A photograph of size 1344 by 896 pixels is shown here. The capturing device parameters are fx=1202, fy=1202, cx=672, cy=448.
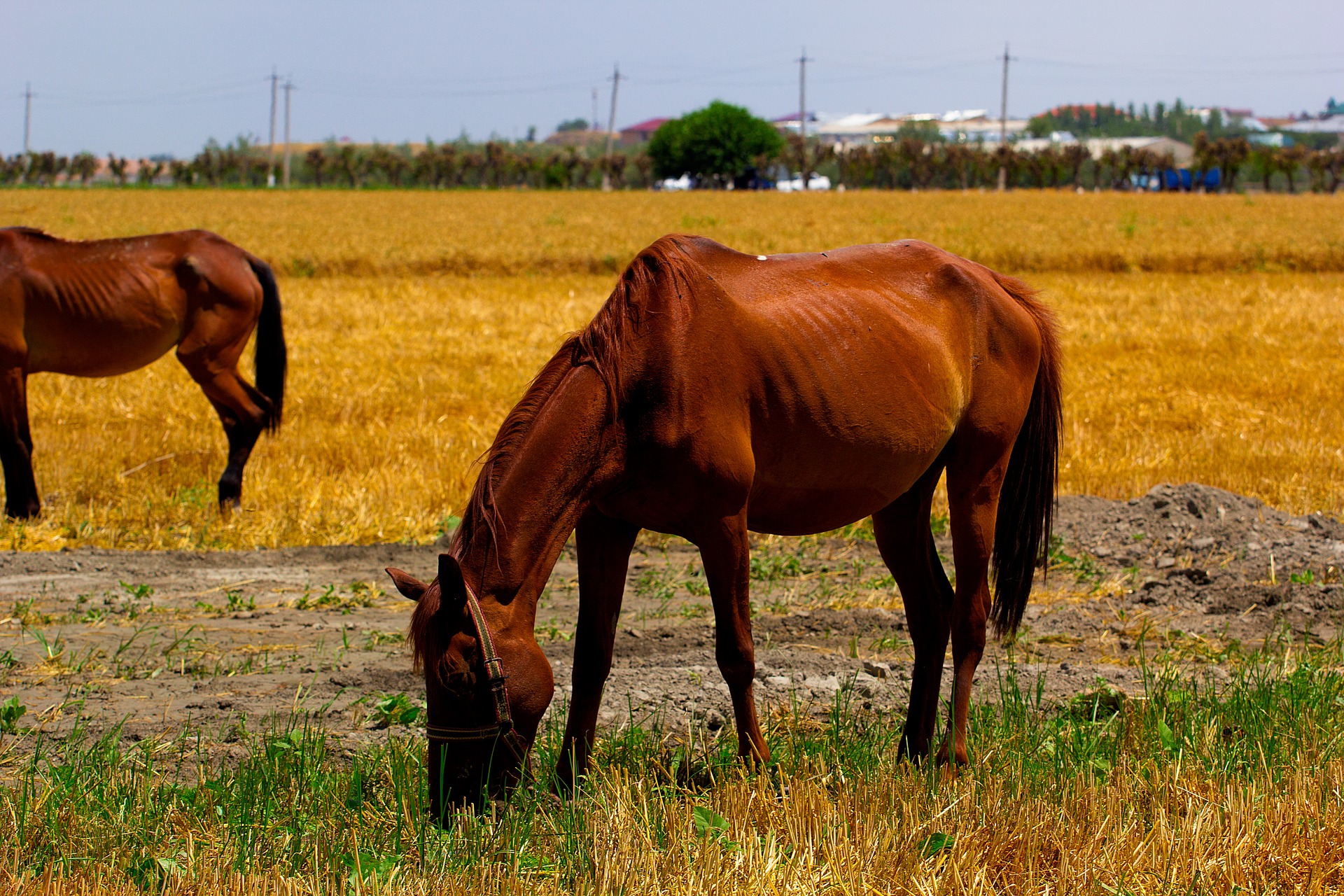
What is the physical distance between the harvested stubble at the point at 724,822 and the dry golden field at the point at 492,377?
Result: 13.4 ft

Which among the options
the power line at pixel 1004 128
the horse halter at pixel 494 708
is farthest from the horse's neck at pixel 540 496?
the power line at pixel 1004 128

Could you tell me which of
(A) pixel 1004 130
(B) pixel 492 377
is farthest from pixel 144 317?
(A) pixel 1004 130

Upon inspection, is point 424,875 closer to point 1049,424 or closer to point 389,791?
point 389,791

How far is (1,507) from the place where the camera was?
8164 millimetres

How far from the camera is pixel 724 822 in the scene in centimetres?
344

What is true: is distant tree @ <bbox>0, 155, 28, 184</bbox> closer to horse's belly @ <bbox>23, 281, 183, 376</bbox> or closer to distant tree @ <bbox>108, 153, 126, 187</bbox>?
distant tree @ <bbox>108, 153, 126, 187</bbox>

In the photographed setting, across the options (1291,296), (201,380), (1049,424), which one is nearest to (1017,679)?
(1049,424)

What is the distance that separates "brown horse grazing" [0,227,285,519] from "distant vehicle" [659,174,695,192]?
9679 cm

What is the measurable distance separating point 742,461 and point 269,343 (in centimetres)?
620

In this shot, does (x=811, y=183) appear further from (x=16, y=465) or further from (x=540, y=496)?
(x=540, y=496)

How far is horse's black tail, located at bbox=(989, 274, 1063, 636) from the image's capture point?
193 inches

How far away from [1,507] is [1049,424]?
22.7ft

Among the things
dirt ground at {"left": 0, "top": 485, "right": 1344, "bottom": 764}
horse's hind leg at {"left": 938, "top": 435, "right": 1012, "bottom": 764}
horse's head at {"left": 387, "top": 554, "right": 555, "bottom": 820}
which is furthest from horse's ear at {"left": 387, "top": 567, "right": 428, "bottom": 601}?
horse's hind leg at {"left": 938, "top": 435, "right": 1012, "bottom": 764}

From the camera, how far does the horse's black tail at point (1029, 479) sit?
4906 millimetres
